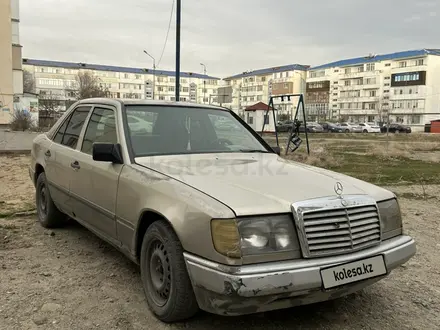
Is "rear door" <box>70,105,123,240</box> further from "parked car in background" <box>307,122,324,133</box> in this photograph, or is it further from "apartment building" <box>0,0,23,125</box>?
"parked car in background" <box>307,122,324,133</box>

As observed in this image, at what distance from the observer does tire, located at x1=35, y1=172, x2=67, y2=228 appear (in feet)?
16.2

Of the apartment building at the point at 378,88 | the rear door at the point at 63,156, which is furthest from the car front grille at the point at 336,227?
the apartment building at the point at 378,88

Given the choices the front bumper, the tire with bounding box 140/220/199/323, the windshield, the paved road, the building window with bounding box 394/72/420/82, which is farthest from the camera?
the building window with bounding box 394/72/420/82

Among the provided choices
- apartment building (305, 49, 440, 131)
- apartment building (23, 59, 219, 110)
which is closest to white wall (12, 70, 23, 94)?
apartment building (23, 59, 219, 110)

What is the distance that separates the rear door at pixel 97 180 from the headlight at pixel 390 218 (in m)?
2.08

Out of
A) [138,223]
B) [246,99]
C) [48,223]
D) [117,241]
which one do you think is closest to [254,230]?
[138,223]

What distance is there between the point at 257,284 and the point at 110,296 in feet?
4.98

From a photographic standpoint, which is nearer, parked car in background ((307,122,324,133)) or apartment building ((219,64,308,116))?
parked car in background ((307,122,324,133))

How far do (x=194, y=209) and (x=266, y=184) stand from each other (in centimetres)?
61

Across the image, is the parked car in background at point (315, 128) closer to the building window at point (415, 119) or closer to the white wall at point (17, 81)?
the building window at point (415, 119)

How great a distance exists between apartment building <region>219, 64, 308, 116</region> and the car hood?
Result: 94631 millimetres

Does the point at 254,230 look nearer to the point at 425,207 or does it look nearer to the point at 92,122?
the point at 92,122

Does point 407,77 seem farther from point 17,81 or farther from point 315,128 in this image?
point 17,81

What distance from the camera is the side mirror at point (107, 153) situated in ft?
10.9
